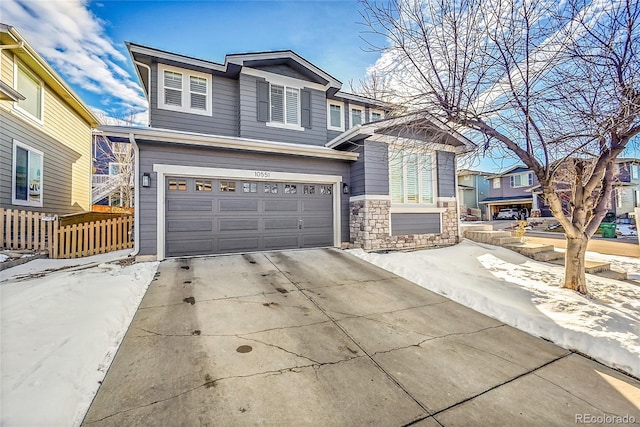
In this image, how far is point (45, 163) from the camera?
29.5 ft

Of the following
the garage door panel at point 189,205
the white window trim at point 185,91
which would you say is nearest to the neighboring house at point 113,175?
the white window trim at point 185,91

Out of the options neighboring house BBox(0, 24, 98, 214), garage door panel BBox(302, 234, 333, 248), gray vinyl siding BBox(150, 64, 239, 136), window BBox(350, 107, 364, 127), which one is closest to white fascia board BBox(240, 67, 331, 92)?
gray vinyl siding BBox(150, 64, 239, 136)

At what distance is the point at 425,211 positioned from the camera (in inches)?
344

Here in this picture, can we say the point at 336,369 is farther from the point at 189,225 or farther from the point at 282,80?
the point at 282,80

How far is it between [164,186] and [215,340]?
472cm

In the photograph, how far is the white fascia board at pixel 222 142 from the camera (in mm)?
5965

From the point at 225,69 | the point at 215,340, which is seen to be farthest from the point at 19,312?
the point at 225,69

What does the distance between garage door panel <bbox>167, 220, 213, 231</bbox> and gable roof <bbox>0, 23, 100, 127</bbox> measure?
180 inches

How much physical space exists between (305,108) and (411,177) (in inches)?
171

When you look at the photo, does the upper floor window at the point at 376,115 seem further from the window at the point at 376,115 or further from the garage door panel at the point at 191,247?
the garage door panel at the point at 191,247

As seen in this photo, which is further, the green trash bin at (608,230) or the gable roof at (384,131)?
the green trash bin at (608,230)

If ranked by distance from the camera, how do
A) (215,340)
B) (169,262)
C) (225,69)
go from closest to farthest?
(215,340) < (169,262) < (225,69)

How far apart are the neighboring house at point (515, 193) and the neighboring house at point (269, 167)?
808 inches

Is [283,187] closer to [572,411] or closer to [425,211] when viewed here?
[425,211]
